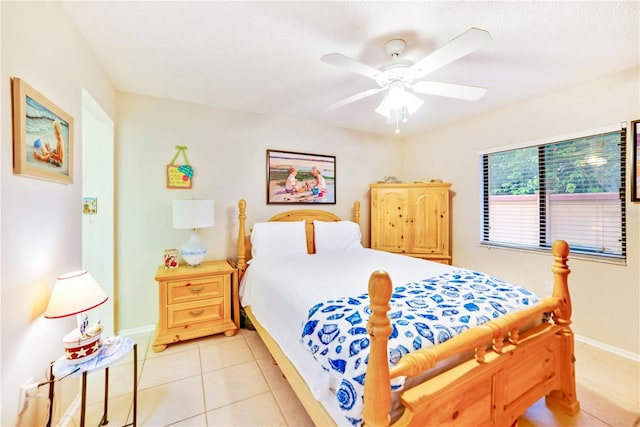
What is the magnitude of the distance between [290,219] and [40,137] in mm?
2342

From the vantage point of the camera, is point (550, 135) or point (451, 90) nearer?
point (451, 90)

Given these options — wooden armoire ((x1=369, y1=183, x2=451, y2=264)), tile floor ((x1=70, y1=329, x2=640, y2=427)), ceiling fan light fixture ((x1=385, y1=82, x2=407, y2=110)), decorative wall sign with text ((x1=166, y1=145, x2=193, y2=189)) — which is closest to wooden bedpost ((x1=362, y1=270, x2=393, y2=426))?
tile floor ((x1=70, y1=329, x2=640, y2=427))

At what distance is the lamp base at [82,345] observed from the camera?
1.30 metres

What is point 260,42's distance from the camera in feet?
6.06

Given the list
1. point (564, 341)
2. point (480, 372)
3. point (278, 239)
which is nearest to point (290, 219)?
point (278, 239)

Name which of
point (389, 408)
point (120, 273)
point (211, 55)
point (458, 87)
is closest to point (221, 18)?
point (211, 55)

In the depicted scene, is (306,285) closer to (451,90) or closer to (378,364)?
(378,364)

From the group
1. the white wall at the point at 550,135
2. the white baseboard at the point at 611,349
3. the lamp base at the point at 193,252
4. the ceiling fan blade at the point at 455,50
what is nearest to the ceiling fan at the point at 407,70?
the ceiling fan blade at the point at 455,50

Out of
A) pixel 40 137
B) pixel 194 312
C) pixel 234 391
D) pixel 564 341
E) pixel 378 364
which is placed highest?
pixel 40 137

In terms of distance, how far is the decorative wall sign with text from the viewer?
2.80 m

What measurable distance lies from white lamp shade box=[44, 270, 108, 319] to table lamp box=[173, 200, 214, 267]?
3.87 feet

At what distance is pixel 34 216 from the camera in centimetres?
123

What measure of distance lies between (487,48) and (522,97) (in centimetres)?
126

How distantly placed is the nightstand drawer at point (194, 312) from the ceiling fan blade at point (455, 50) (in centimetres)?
261
